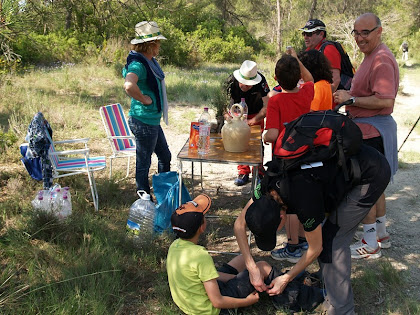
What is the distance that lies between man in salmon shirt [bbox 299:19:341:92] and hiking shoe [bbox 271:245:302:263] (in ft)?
5.07

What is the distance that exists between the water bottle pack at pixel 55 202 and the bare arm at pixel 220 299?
5.79 feet

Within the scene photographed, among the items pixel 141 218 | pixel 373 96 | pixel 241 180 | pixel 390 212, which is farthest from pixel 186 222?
pixel 390 212

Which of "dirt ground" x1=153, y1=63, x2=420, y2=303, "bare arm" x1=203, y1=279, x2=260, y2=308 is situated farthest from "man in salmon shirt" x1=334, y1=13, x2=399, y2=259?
"bare arm" x1=203, y1=279, x2=260, y2=308

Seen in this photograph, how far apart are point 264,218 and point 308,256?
397 mm

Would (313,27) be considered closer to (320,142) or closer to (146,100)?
(146,100)

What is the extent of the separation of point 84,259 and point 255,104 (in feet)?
7.97

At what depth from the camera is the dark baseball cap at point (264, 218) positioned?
6.75 ft

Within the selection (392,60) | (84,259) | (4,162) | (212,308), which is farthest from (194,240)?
(4,162)

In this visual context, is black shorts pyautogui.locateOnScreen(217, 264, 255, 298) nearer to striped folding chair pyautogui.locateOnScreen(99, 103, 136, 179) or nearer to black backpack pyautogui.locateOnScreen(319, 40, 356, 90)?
black backpack pyautogui.locateOnScreen(319, 40, 356, 90)

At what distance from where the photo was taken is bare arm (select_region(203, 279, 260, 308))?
7.72ft

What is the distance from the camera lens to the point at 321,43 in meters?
4.10

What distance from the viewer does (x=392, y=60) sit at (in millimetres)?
3014

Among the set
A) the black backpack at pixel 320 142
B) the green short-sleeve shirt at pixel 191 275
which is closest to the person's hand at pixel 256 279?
the green short-sleeve shirt at pixel 191 275

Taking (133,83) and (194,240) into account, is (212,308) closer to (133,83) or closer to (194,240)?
(194,240)
